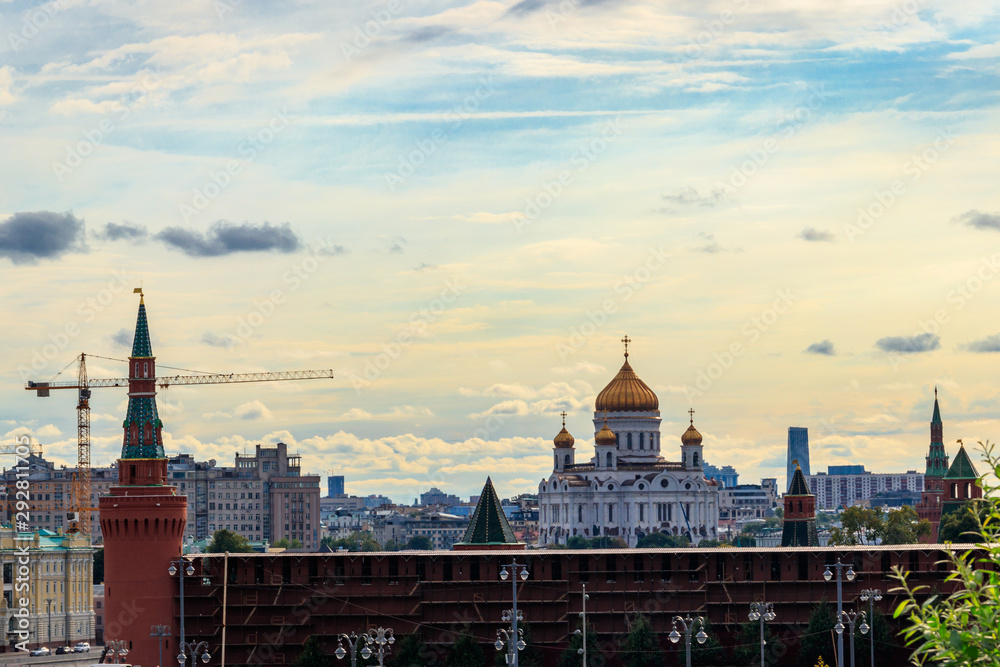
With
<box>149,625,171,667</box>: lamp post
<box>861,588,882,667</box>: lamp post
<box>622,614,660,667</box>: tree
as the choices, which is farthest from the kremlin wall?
→ <box>861,588,882,667</box>: lamp post

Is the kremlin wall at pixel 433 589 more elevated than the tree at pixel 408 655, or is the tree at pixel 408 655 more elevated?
the kremlin wall at pixel 433 589

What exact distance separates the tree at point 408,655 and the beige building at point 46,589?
193 feet

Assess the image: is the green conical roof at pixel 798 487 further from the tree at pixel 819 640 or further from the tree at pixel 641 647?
the tree at pixel 641 647

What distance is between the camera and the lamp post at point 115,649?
306 ft

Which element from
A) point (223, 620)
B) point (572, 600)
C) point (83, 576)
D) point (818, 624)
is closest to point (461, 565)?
point (572, 600)

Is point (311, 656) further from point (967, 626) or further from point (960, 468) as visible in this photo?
point (960, 468)

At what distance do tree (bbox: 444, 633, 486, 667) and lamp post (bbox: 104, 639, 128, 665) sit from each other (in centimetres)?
1763

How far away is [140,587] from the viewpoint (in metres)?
98.6

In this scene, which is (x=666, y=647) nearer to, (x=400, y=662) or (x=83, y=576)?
(x=400, y=662)

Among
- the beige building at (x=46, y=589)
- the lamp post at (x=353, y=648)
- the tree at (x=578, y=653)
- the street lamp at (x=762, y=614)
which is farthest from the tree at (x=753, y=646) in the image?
the beige building at (x=46, y=589)

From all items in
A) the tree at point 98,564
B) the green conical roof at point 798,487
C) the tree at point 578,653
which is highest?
the green conical roof at point 798,487

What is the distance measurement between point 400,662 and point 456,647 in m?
3.17

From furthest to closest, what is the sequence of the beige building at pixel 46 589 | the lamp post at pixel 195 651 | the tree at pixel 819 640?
1. the beige building at pixel 46 589
2. the tree at pixel 819 640
3. the lamp post at pixel 195 651

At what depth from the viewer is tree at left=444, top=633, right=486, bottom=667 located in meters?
94.2
